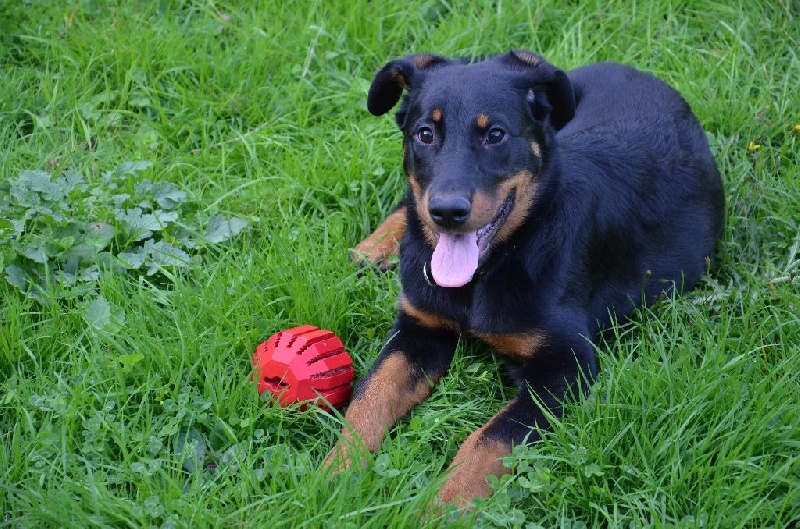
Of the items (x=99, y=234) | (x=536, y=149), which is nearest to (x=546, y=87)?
(x=536, y=149)

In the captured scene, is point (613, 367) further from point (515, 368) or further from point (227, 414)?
point (227, 414)

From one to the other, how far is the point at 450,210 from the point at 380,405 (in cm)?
82

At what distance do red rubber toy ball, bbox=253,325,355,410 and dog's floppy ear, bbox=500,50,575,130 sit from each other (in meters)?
1.27

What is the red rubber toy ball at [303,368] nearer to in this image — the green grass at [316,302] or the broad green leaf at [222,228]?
the green grass at [316,302]

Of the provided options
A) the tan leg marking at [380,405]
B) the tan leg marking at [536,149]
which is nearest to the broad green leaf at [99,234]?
the tan leg marking at [380,405]

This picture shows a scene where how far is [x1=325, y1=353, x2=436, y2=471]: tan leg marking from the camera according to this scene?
3.27 metres

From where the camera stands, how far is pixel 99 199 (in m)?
4.47

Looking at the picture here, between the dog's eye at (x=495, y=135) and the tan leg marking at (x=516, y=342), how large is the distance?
752mm

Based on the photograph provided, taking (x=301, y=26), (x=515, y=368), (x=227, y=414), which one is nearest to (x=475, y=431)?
(x=515, y=368)

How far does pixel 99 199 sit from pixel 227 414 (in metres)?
1.61

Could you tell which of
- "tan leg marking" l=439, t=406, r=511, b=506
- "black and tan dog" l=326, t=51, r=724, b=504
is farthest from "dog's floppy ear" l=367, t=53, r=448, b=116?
"tan leg marking" l=439, t=406, r=511, b=506

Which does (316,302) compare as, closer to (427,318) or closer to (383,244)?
(427,318)

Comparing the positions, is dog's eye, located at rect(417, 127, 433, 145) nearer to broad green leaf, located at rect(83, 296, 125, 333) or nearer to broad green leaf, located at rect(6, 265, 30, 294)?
broad green leaf, located at rect(83, 296, 125, 333)

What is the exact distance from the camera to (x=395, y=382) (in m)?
3.56
